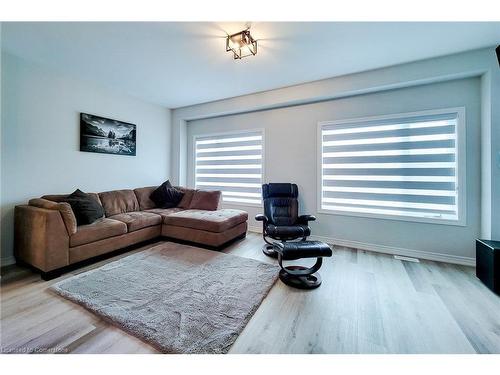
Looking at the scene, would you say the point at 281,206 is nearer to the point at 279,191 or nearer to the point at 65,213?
the point at 279,191

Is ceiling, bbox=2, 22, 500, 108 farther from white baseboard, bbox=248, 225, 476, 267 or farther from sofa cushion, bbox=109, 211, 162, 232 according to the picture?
white baseboard, bbox=248, 225, 476, 267

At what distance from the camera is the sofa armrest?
2143 millimetres

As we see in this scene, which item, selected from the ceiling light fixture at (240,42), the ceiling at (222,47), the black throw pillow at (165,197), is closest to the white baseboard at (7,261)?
the black throw pillow at (165,197)

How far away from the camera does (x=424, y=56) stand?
8.48ft

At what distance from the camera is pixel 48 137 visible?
2869mm

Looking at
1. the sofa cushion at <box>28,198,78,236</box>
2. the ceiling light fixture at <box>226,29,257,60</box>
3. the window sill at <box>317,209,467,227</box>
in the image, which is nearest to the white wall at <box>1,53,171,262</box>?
the sofa cushion at <box>28,198,78,236</box>

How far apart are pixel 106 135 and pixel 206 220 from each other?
2443mm

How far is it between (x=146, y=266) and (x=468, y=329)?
3.13 meters

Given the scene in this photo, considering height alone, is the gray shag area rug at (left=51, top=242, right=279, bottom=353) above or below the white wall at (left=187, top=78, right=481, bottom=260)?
below

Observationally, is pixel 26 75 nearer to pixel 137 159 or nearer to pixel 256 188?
pixel 137 159

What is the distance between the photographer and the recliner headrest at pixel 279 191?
3430 millimetres

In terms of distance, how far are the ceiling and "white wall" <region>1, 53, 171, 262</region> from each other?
0.90 ft

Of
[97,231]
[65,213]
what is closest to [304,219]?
[97,231]
